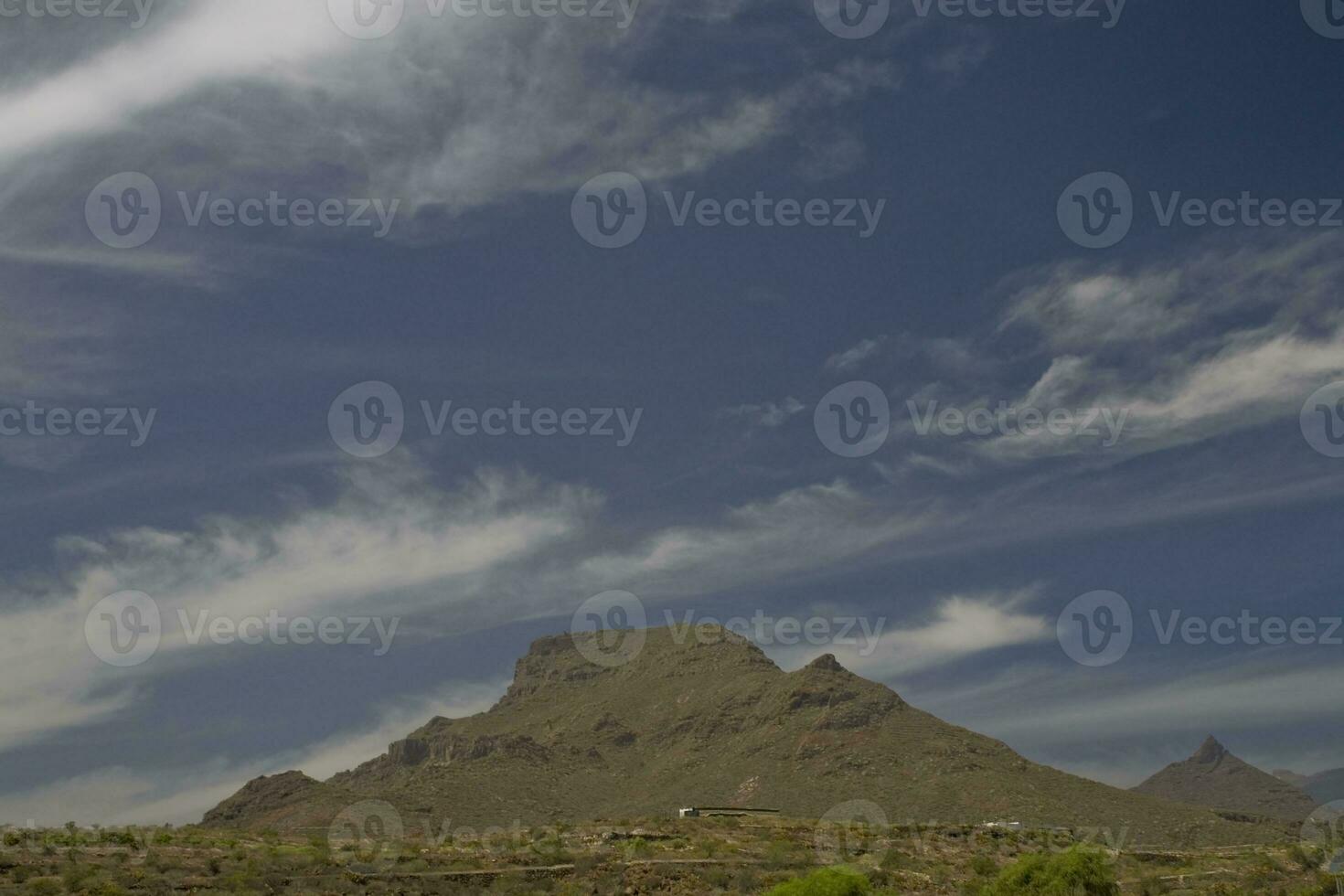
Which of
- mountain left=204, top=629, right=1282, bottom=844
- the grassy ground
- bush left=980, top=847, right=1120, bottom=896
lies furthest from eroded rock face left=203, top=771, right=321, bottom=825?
bush left=980, top=847, right=1120, bottom=896

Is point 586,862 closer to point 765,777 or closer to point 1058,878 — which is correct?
point 1058,878

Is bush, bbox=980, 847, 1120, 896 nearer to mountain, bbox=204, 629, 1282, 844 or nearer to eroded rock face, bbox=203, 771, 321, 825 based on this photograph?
mountain, bbox=204, 629, 1282, 844

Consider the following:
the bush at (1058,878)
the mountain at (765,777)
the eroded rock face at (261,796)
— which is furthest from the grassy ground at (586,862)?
the eroded rock face at (261,796)

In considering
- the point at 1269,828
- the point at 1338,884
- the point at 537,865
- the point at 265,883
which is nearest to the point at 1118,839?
the point at 1269,828

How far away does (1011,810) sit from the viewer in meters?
117

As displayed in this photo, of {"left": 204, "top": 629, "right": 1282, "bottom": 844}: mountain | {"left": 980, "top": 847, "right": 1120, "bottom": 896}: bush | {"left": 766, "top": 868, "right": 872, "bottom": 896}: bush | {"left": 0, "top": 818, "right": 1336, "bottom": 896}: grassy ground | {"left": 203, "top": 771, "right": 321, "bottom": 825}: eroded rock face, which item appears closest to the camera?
{"left": 766, "top": 868, "right": 872, "bottom": 896}: bush

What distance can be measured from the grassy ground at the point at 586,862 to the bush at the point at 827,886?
16.8 ft

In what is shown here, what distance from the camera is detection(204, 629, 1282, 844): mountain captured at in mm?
120188

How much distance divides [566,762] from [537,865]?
124274 mm

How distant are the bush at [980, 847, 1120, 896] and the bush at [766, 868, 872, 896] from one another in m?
10.8

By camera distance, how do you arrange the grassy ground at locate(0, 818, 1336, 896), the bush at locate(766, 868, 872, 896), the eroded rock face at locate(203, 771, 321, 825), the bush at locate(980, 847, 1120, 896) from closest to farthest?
the bush at locate(766, 868, 872, 896)
the grassy ground at locate(0, 818, 1336, 896)
the bush at locate(980, 847, 1120, 896)
the eroded rock face at locate(203, 771, 321, 825)

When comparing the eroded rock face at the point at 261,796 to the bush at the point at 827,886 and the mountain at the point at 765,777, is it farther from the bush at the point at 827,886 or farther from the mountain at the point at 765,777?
the bush at the point at 827,886

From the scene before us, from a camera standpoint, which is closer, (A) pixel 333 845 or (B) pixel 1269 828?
(A) pixel 333 845

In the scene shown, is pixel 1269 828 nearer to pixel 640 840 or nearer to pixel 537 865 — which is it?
pixel 640 840
